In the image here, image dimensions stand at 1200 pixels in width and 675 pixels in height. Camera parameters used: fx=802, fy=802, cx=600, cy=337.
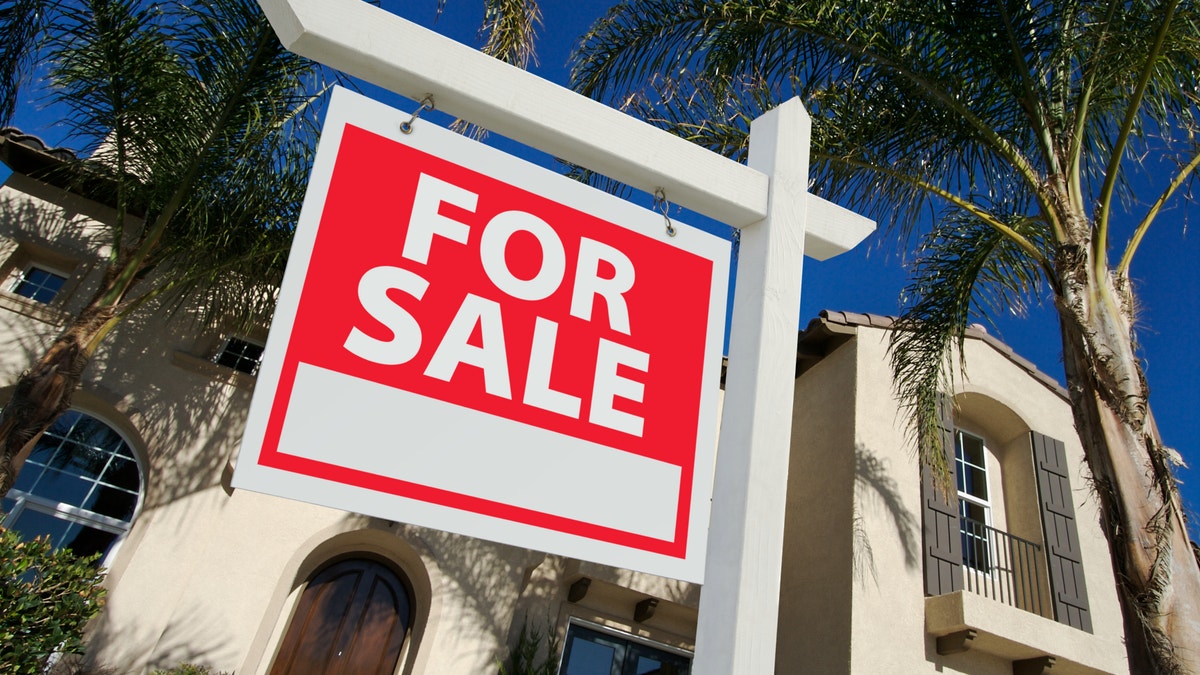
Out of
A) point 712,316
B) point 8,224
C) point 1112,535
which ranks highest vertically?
point 8,224

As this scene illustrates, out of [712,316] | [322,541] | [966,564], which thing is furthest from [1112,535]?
[322,541]

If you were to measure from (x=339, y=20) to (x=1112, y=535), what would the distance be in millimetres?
4658

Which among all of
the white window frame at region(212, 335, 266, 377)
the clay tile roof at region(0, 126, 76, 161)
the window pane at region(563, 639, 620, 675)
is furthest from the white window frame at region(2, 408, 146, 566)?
the window pane at region(563, 639, 620, 675)

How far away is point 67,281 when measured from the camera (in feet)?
33.0

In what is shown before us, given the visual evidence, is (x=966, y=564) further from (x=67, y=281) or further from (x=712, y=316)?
(x=67, y=281)

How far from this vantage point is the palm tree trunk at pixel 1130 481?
4062mm

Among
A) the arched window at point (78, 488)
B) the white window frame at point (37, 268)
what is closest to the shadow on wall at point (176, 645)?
the arched window at point (78, 488)

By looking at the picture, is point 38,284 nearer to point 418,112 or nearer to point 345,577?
point 345,577

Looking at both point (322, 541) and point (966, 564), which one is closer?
point (322, 541)

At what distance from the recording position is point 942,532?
33.6ft

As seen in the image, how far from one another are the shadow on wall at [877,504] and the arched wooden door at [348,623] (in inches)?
228

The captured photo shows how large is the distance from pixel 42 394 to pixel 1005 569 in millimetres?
11323

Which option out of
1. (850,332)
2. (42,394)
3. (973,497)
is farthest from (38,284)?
(973,497)

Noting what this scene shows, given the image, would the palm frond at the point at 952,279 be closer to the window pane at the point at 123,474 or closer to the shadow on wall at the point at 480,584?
the shadow on wall at the point at 480,584
